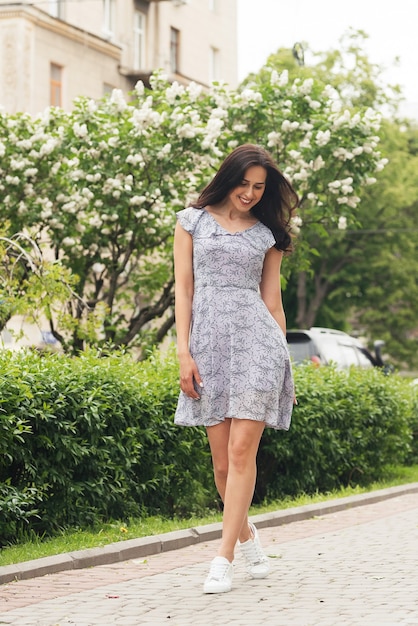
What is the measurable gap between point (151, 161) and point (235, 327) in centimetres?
1070

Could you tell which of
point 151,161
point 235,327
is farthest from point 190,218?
point 151,161

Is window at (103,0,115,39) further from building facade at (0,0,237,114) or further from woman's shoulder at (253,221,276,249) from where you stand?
woman's shoulder at (253,221,276,249)

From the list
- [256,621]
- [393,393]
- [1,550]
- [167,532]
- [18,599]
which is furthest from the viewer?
[393,393]

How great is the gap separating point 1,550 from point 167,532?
1.34m

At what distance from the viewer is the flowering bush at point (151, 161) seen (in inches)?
647

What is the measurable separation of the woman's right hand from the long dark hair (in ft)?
2.48

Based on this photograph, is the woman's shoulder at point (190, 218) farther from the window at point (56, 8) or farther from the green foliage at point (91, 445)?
the window at point (56, 8)

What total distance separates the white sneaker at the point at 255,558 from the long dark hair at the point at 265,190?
4.70 ft

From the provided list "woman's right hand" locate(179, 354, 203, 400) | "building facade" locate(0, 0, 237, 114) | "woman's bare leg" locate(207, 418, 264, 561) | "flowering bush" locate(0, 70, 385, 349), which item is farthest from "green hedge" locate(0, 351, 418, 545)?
"building facade" locate(0, 0, 237, 114)

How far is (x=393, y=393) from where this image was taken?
1352cm

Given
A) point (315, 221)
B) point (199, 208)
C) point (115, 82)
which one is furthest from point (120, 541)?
point (115, 82)

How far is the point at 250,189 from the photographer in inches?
242

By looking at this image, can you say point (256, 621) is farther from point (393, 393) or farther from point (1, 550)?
point (393, 393)

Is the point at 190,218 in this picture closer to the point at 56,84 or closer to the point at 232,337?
the point at 232,337
